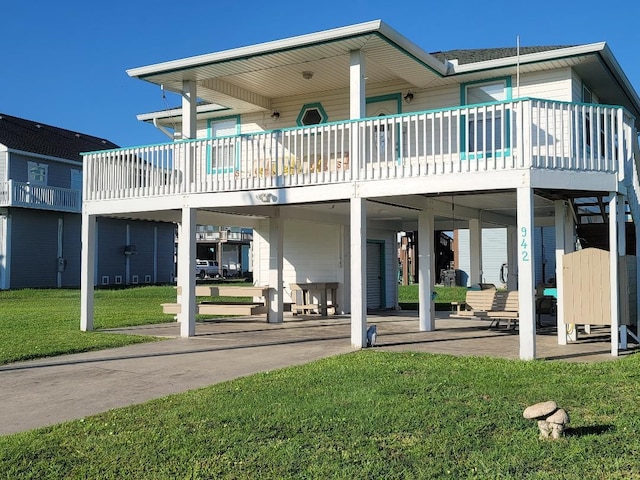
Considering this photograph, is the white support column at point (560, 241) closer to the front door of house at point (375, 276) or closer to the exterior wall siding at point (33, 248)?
the front door of house at point (375, 276)

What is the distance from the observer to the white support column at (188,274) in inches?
538

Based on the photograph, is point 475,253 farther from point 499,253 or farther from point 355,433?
point 499,253

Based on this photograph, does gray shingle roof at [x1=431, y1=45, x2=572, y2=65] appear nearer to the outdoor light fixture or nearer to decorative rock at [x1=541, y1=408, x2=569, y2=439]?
the outdoor light fixture

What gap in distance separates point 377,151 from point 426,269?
363cm

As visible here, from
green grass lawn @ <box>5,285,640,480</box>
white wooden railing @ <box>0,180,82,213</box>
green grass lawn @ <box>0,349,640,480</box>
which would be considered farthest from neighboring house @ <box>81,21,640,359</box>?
white wooden railing @ <box>0,180,82,213</box>

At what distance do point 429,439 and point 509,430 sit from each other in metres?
0.80

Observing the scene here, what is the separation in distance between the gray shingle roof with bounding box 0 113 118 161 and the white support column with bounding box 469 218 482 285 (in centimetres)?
2525

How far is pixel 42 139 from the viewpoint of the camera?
36.3 m

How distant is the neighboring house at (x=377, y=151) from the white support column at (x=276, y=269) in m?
0.05

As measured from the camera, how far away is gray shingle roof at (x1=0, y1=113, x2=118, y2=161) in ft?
111

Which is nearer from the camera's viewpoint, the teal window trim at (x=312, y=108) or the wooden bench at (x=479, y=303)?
the wooden bench at (x=479, y=303)

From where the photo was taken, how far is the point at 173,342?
42.3 ft

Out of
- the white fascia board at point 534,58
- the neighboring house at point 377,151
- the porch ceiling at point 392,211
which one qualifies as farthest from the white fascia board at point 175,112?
the white fascia board at point 534,58

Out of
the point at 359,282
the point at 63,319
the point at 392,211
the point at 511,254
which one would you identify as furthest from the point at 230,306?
the point at 511,254
